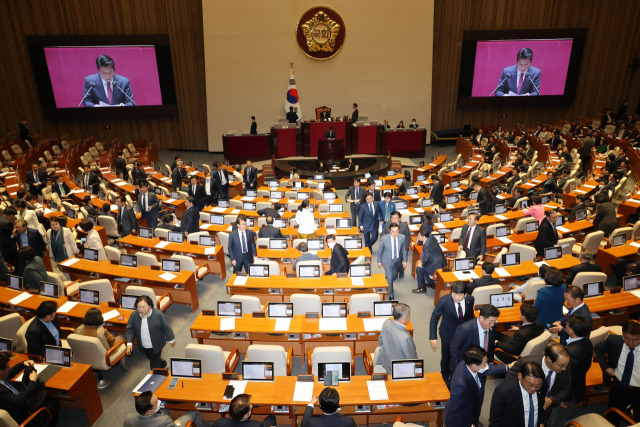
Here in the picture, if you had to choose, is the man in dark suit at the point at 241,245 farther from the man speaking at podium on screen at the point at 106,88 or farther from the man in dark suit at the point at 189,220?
the man speaking at podium on screen at the point at 106,88

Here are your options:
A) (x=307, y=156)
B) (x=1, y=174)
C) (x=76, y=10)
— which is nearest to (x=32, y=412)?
(x=1, y=174)

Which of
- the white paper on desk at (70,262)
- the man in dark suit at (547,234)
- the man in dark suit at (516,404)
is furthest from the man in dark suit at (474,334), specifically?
the white paper on desk at (70,262)

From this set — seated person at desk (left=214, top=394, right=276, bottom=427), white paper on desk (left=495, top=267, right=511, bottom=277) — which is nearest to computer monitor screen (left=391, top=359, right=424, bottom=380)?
seated person at desk (left=214, top=394, right=276, bottom=427)

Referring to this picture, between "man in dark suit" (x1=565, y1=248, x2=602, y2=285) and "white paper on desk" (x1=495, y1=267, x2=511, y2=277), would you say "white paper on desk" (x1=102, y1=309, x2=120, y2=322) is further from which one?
"man in dark suit" (x1=565, y1=248, x2=602, y2=285)

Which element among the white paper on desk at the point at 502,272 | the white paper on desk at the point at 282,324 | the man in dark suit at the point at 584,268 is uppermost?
the man in dark suit at the point at 584,268

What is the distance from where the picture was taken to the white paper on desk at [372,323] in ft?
18.2

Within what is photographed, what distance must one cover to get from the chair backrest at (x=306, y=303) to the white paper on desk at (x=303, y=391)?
1.61m

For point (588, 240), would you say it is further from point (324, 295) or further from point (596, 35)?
point (596, 35)

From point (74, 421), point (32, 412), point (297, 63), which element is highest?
point (297, 63)

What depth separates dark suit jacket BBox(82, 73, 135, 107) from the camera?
1881 centimetres

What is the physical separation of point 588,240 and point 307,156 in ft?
40.0

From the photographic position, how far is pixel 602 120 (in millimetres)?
19562

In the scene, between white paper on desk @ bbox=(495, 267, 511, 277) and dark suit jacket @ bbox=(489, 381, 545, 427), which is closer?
dark suit jacket @ bbox=(489, 381, 545, 427)

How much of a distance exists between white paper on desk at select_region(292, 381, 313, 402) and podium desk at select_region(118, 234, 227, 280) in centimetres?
428
